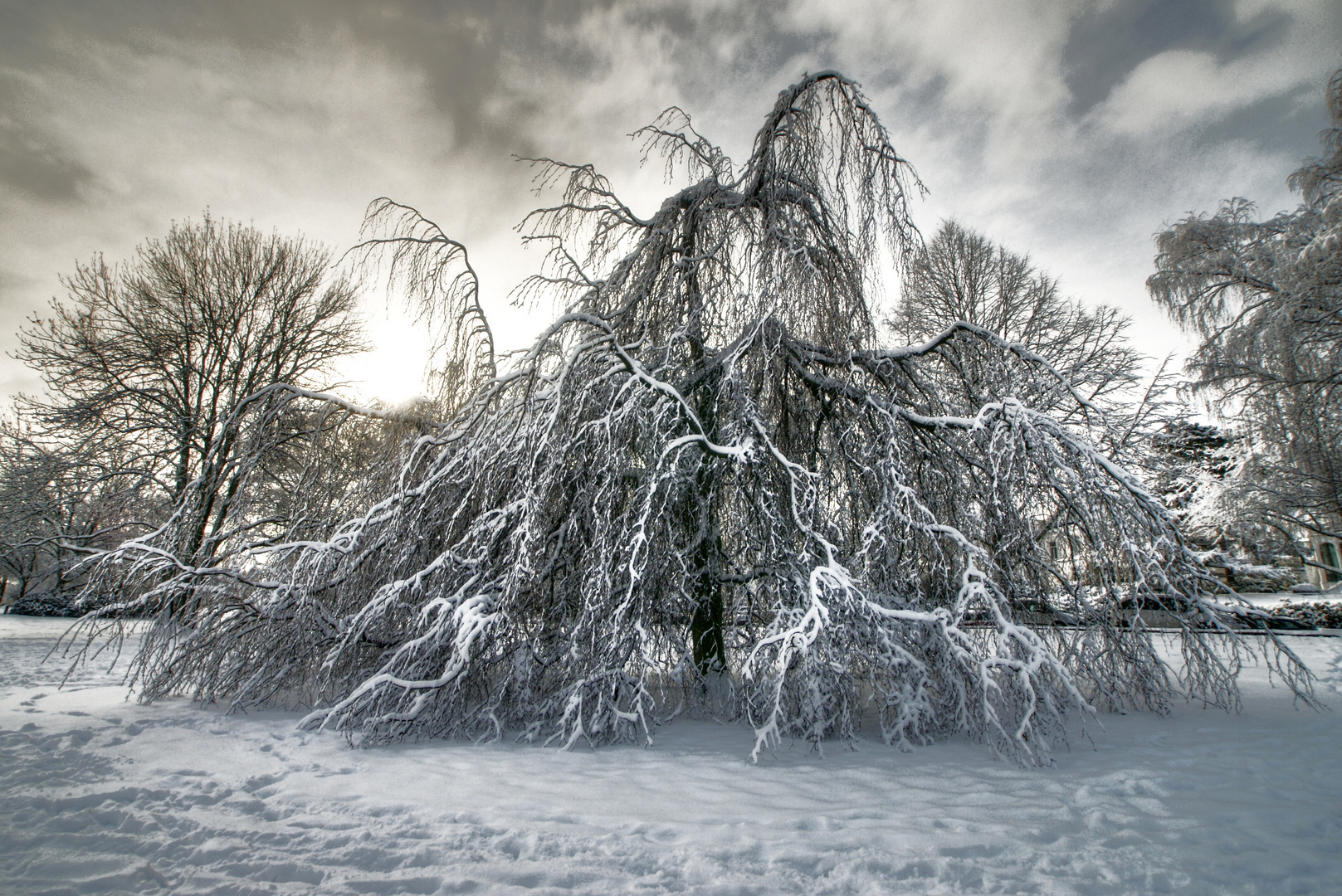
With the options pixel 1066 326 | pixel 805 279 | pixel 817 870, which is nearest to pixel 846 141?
pixel 805 279

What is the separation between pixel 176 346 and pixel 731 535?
458 inches

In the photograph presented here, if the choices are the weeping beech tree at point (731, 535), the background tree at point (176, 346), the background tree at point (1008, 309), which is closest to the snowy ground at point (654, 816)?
the weeping beech tree at point (731, 535)

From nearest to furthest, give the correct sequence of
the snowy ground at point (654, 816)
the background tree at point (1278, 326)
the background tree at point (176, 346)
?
the snowy ground at point (654, 816) < the background tree at point (1278, 326) < the background tree at point (176, 346)

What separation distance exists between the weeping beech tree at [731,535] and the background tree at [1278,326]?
603 cm

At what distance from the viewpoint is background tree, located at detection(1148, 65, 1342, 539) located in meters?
8.23

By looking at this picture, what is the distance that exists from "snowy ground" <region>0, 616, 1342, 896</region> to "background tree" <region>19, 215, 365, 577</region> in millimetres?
6747

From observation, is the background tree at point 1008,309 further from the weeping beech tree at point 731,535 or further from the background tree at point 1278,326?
the weeping beech tree at point 731,535

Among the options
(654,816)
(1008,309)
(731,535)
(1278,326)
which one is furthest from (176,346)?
(1278,326)

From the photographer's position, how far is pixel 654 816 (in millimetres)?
2670

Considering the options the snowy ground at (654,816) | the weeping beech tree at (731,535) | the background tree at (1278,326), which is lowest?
the snowy ground at (654,816)

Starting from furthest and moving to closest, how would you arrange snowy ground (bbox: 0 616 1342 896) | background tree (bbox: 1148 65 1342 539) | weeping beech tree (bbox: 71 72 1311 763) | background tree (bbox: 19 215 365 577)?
1. background tree (bbox: 19 215 365 577)
2. background tree (bbox: 1148 65 1342 539)
3. weeping beech tree (bbox: 71 72 1311 763)
4. snowy ground (bbox: 0 616 1342 896)

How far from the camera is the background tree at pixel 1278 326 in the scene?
8.23 m

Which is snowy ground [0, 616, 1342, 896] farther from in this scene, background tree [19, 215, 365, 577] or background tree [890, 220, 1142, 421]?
background tree [890, 220, 1142, 421]

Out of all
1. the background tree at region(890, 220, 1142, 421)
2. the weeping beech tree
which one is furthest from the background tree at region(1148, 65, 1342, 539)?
the weeping beech tree
